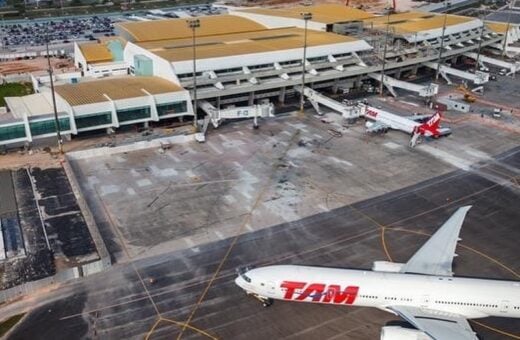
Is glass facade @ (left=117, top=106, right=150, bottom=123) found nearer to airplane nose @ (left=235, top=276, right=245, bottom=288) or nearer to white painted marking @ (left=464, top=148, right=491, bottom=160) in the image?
airplane nose @ (left=235, top=276, right=245, bottom=288)

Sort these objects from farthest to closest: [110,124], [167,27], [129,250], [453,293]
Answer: [167,27], [110,124], [129,250], [453,293]

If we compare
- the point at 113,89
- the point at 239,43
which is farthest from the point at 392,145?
the point at 113,89

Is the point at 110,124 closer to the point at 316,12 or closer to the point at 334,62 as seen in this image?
the point at 334,62

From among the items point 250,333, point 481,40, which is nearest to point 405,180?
point 250,333

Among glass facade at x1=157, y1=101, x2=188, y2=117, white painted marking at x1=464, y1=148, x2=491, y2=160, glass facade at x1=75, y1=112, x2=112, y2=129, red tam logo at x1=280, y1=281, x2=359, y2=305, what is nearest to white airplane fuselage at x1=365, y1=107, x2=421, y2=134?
white painted marking at x1=464, y1=148, x2=491, y2=160

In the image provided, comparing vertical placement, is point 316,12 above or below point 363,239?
above

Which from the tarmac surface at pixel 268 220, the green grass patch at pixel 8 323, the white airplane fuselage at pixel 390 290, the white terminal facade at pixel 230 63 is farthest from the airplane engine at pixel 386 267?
the white terminal facade at pixel 230 63

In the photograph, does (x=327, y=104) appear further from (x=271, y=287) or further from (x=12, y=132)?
(x=271, y=287)
